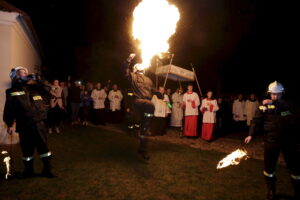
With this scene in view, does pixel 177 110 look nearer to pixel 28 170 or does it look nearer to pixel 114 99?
pixel 114 99

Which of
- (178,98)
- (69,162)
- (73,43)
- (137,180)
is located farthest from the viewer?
(73,43)

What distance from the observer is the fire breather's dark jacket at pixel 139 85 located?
23.5 ft

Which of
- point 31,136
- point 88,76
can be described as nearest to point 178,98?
point 31,136

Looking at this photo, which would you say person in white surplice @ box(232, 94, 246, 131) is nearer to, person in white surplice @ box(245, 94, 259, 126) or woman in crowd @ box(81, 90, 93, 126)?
person in white surplice @ box(245, 94, 259, 126)

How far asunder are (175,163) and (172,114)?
24.7ft

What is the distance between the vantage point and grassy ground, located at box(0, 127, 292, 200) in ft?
16.3

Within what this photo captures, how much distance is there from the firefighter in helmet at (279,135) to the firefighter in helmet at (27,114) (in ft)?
14.7

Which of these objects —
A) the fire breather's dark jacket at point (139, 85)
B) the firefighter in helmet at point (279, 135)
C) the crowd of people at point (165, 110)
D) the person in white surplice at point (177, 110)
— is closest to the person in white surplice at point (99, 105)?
the crowd of people at point (165, 110)

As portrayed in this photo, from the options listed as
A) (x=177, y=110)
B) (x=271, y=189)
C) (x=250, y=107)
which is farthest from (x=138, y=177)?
(x=250, y=107)

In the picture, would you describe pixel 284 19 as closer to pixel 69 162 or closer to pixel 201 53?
pixel 201 53

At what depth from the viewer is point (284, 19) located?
60.4ft

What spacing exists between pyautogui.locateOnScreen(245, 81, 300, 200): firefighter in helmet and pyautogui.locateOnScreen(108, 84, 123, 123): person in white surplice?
10779 millimetres

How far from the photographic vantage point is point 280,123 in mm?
4852

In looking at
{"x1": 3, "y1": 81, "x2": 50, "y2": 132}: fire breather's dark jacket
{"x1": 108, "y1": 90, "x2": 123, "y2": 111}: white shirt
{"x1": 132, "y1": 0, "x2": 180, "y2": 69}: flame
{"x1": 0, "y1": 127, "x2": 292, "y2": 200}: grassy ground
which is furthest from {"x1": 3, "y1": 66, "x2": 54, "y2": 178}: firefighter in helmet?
{"x1": 108, "y1": 90, "x2": 123, "y2": 111}: white shirt
